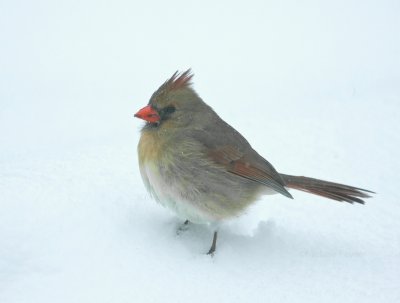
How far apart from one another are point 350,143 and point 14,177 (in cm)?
290

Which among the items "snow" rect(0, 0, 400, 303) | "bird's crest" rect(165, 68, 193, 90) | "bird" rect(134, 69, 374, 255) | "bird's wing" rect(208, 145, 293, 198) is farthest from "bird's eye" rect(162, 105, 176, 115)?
"snow" rect(0, 0, 400, 303)

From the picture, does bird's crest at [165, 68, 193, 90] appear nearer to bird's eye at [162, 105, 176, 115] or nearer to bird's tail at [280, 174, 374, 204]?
bird's eye at [162, 105, 176, 115]

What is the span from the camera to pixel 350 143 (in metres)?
4.81

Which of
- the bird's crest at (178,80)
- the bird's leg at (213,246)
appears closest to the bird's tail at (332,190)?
the bird's leg at (213,246)

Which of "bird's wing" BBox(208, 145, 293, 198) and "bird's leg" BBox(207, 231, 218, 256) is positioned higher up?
"bird's wing" BBox(208, 145, 293, 198)

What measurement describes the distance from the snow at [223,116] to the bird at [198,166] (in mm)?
236

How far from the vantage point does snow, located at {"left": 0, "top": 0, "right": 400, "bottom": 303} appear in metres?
2.74

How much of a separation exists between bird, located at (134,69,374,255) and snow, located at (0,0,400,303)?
0.24 metres

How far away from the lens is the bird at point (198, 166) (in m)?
3.11

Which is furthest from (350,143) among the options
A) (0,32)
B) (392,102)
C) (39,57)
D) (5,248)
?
(0,32)

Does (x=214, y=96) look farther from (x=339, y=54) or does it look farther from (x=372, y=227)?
(x=372, y=227)

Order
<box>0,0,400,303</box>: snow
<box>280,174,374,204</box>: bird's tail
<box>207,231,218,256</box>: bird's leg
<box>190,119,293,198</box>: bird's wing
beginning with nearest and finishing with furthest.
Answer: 1. <box>0,0,400,303</box>: snow
2. <box>207,231,218,256</box>: bird's leg
3. <box>190,119,293,198</box>: bird's wing
4. <box>280,174,374,204</box>: bird's tail

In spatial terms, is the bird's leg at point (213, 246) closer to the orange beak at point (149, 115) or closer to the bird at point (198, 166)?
the bird at point (198, 166)

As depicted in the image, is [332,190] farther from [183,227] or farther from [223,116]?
[223,116]
